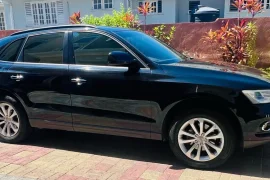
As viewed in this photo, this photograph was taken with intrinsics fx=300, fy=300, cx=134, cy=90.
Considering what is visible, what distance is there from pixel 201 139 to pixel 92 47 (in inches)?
74.0

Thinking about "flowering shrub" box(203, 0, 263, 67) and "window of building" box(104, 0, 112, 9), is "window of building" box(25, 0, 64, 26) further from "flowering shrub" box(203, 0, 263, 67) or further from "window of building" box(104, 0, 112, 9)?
"flowering shrub" box(203, 0, 263, 67)

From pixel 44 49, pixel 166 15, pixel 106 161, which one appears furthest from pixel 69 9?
pixel 106 161

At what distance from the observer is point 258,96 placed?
3332 mm

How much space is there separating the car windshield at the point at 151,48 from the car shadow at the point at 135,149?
130 centimetres

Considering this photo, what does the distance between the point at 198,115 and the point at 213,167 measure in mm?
664

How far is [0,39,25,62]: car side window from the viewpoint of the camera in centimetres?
459

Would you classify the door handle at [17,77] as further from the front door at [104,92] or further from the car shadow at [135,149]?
the car shadow at [135,149]

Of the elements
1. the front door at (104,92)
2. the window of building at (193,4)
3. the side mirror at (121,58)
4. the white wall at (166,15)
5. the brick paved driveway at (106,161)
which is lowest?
the brick paved driveway at (106,161)

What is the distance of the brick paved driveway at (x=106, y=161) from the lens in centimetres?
355

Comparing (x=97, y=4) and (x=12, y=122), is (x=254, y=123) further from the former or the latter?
(x=97, y=4)

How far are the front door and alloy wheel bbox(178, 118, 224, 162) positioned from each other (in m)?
0.46

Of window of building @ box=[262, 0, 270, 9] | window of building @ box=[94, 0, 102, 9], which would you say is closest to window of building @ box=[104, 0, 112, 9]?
window of building @ box=[94, 0, 102, 9]

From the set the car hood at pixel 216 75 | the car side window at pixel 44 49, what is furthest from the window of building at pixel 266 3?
the car side window at pixel 44 49

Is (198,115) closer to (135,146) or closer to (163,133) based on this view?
(163,133)
